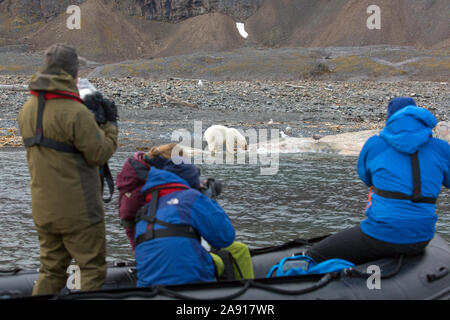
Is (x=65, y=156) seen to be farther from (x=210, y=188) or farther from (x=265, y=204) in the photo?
(x=265, y=204)

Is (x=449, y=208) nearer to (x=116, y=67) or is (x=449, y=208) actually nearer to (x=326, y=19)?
(x=116, y=67)

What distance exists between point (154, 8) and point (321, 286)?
113297 millimetres

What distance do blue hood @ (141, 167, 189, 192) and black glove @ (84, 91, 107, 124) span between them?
0.64 metres

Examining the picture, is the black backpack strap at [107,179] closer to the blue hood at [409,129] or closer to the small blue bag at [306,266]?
the small blue bag at [306,266]

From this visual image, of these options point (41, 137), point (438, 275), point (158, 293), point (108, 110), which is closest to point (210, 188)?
point (158, 293)

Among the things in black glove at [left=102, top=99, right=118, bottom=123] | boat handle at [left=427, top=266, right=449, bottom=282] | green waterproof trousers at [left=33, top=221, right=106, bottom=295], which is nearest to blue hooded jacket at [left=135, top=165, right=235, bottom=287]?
green waterproof trousers at [left=33, top=221, right=106, bottom=295]

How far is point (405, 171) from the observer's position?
3881 mm

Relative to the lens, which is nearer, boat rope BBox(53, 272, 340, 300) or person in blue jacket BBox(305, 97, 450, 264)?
boat rope BBox(53, 272, 340, 300)

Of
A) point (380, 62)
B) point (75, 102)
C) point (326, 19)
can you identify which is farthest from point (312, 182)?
point (326, 19)

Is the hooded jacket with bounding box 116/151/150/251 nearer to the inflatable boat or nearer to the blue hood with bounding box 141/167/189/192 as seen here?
the blue hood with bounding box 141/167/189/192

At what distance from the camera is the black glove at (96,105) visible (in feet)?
12.4

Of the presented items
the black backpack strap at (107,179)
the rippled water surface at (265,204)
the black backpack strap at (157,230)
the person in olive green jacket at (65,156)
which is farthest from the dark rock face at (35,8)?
the black backpack strap at (157,230)

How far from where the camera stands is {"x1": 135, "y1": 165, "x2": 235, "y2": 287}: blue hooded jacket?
334 cm

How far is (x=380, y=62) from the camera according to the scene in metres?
56.1
